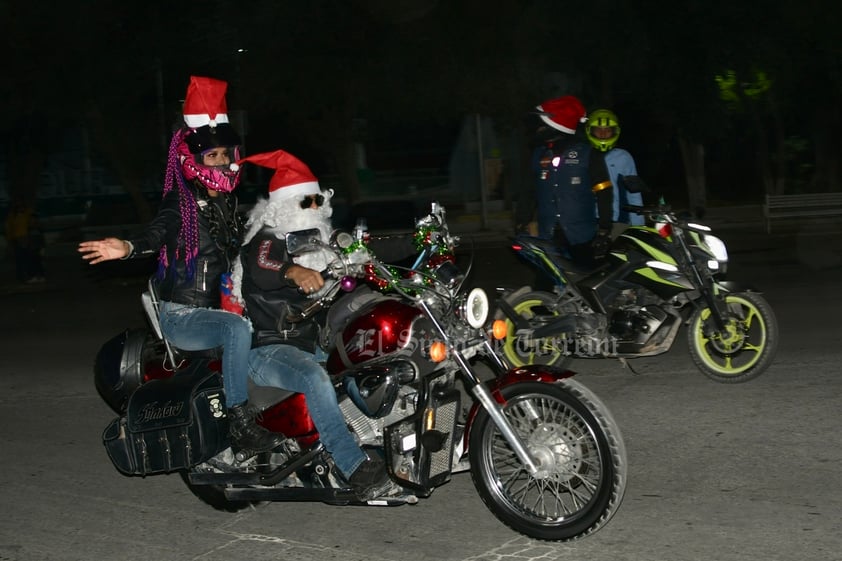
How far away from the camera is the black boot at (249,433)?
5484mm

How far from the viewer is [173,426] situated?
18.1 ft

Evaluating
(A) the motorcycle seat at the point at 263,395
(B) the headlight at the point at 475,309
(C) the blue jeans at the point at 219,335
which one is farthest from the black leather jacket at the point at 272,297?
(B) the headlight at the point at 475,309

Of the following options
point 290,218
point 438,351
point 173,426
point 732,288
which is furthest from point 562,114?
point 173,426

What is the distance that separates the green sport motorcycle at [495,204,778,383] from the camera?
814 centimetres

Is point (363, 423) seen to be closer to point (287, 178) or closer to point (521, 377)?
point (521, 377)

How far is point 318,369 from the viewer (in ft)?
17.4

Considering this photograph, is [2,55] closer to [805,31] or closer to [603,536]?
[805,31]

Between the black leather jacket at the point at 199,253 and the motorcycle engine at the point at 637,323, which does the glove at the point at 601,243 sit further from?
the black leather jacket at the point at 199,253

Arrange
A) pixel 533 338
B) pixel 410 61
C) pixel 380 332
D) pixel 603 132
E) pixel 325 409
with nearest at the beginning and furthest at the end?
pixel 380 332, pixel 325 409, pixel 533 338, pixel 603 132, pixel 410 61

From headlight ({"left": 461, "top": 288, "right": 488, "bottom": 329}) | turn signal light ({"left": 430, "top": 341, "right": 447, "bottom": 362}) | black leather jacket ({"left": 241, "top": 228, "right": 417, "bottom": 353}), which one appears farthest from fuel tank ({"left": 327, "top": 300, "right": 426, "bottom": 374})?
black leather jacket ({"left": 241, "top": 228, "right": 417, "bottom": 353})

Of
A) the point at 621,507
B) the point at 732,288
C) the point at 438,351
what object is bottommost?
the point at 621,507

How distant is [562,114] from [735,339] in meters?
2.26

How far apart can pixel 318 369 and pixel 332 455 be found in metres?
0.41

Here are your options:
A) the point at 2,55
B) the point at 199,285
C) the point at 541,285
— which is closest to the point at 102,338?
the point at 541,285
